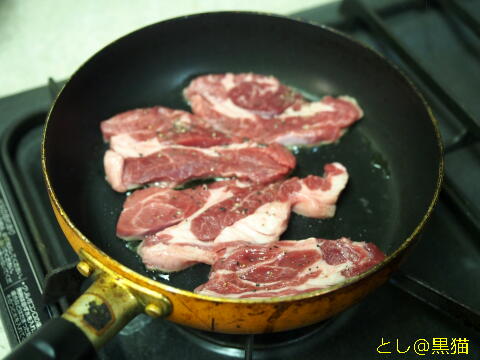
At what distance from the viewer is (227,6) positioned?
202 centimetres

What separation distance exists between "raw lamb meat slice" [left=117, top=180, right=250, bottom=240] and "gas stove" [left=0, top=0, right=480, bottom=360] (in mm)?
171

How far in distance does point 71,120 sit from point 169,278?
1.82 ft

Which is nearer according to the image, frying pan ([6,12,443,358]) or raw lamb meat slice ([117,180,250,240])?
frying pan ([6,12,443,358])

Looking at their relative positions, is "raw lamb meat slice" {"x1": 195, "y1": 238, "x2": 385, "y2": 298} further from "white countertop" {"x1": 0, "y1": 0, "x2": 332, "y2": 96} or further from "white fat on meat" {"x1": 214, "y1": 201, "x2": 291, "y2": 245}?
"white countertop" {"x1": 0, "y1": 0, "x2": 332, "y2": 96}

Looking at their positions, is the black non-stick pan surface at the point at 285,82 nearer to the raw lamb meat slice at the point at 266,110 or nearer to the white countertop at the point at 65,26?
the raw lamb meat slice at the point at 266,110

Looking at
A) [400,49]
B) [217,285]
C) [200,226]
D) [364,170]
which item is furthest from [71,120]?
[400,49]

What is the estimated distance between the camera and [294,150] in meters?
1.55

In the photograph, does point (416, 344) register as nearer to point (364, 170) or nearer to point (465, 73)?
point (364, 170)

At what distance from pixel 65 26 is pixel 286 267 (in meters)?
1.34

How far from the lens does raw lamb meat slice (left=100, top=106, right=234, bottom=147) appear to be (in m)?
1.50

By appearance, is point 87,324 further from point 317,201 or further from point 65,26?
point 65,26

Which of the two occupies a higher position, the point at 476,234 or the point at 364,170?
the point at 364,170

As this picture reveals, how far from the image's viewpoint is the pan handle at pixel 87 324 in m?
0.83

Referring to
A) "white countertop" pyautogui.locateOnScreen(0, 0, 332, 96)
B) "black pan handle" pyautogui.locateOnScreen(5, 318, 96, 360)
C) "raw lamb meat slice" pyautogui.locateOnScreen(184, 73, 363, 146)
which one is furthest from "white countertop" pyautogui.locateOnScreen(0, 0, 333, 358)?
"black pan handle" pyautogui.locateOnScreen(5, 318, 96, 360)
